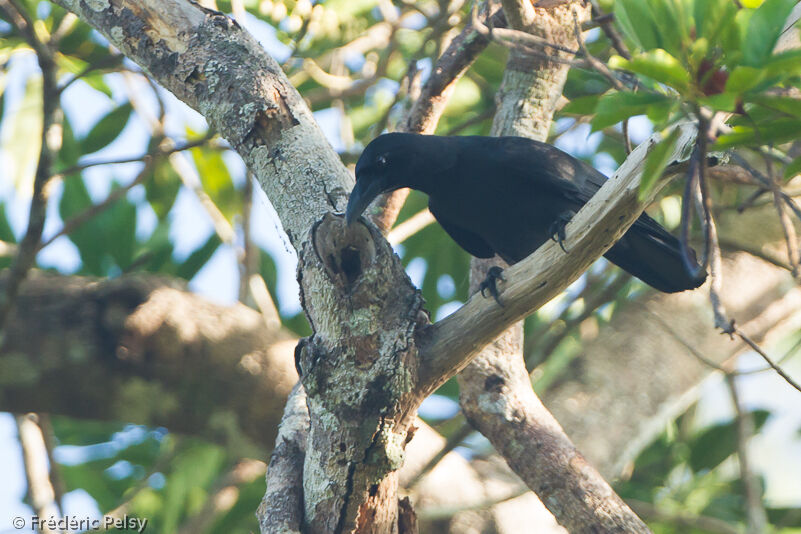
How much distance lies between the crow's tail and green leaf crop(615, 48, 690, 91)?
5.92 feet

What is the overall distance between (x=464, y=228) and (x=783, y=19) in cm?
245

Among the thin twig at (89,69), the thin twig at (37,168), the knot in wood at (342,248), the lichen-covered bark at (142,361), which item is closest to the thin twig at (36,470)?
the lichen-covered bark at (142,361)

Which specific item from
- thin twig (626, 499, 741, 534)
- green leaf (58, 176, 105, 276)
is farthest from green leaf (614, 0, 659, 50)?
green leaf (58, 176, 105, 276)

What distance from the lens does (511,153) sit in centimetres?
358

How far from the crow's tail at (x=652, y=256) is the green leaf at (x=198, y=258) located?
8.13ft

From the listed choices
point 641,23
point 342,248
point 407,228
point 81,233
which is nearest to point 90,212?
point 81,233

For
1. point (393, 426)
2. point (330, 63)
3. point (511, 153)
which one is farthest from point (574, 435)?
point (330, 63)

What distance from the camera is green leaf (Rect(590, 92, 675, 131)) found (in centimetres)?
168

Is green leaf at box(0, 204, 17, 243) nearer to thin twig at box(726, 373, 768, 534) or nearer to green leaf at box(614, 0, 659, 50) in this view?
thin twig at box(726, 373, 768, 534)

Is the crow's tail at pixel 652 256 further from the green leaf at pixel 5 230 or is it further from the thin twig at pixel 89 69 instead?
the green leaf at pixel 5 230

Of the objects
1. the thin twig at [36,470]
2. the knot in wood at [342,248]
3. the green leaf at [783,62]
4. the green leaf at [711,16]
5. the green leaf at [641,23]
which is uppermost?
the green leaf at [711,16]

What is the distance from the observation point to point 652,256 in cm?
353

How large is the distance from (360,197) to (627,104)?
1173 millimetres

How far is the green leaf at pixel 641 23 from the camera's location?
5.71ft
